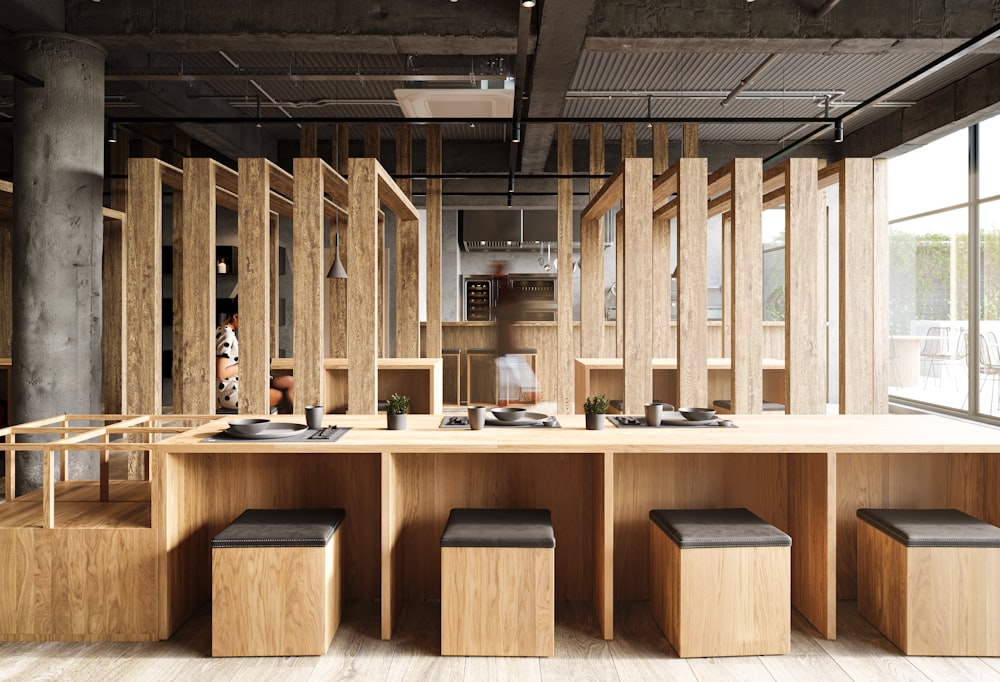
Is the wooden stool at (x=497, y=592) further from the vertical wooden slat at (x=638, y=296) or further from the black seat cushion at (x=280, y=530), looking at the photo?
the vertical wooden slat at (x=638, y=296)

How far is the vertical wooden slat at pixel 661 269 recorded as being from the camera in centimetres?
617

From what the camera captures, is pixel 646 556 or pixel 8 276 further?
pixel 8 276

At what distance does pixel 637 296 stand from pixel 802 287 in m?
1.09

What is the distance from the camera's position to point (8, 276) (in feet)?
23.5

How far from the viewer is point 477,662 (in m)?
2.74

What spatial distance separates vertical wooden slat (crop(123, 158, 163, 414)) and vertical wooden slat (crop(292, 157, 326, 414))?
1030 millimetres

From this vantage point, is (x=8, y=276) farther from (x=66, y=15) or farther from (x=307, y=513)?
(x=307, y=513)

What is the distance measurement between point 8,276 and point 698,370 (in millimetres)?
7110

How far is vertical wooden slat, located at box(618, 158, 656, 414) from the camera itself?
15.4 ft

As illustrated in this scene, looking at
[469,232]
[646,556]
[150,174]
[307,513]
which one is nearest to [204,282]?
[150,174]

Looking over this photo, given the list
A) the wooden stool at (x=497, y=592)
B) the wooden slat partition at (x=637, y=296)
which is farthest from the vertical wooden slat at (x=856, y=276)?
the wooden stool at (x=497, y=592)

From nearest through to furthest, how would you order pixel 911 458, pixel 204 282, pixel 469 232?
pixel 911 458, pixel 204 282, pixel 469 232

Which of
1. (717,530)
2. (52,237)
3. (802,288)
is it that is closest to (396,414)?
(717,530)

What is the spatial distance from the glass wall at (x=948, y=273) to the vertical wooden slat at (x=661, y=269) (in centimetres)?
337
